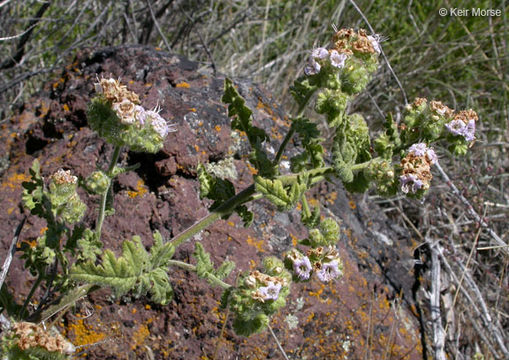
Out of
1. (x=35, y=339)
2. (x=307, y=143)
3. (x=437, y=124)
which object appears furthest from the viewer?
(x=437, y=124)

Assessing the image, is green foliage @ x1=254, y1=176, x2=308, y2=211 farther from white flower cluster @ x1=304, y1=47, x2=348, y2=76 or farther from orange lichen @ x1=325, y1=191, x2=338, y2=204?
orange lichen @ x1=325, y1=191, x2=338, y2=204

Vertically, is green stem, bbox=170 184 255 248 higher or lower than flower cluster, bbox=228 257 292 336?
higher

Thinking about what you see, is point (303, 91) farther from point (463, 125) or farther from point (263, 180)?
point (463, 125)

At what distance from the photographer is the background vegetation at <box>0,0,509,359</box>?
4.45m

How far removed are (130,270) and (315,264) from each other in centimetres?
78

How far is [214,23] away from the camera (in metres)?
5.67

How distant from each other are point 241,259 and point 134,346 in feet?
2.29

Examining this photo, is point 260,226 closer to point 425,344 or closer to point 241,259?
point 241,259

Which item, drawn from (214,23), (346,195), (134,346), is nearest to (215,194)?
(134,346)

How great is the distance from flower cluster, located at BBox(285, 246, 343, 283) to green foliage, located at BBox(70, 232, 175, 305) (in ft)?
1.67

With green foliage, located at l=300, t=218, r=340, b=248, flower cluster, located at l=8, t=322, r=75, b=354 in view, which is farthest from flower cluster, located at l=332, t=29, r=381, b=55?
flower cluster, located at l=8, t=322, r=75, b=354

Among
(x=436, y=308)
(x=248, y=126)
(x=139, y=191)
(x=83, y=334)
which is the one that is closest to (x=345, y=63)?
(x=248, y=126)

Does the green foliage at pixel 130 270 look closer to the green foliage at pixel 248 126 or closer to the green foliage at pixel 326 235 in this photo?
the green foliage at pixel 248 126

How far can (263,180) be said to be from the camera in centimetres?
203
